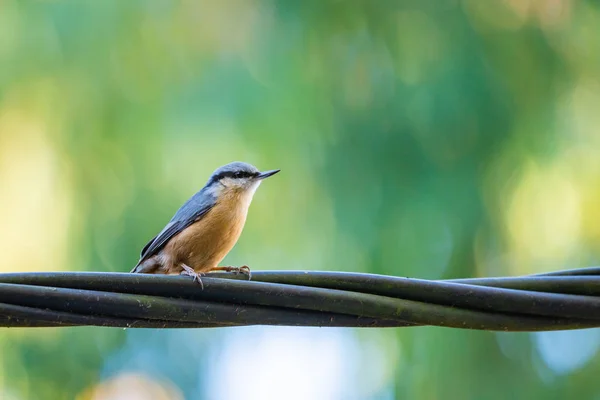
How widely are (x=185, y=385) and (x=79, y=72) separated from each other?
2.52m

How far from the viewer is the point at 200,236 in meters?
3.45

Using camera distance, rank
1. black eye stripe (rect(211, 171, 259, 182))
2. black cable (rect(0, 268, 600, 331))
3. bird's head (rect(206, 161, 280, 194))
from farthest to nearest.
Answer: black eye stripe (rect(211, 171, 259, 182)) → bird's head (rect(206, 161, 280, 194)) → black cable (rect(0, 268, 600, 331))

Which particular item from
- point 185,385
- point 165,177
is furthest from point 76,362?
point 165,177

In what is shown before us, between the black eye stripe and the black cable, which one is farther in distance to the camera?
the black eye stripe

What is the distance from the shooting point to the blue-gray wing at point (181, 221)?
138 inches

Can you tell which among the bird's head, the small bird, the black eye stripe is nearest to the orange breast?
the small bird

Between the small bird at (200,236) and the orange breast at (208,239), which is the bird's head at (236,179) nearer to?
the small bird at (200,236)

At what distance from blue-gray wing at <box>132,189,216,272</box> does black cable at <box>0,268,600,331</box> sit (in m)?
1.45

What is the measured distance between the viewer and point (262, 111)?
5633 millimetres

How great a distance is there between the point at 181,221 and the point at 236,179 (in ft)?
1.64

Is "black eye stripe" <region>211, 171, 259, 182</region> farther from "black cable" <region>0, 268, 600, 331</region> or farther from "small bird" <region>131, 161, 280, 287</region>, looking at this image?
"black cable" <region>0, 268, 600, 331</region>

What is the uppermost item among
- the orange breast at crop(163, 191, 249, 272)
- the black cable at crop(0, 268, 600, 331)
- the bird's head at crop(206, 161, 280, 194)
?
the bird's head at crop(206, 161, 280, 194)

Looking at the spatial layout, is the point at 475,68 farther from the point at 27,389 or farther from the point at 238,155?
the point at 27,389

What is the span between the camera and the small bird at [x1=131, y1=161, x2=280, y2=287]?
3.41 metres
